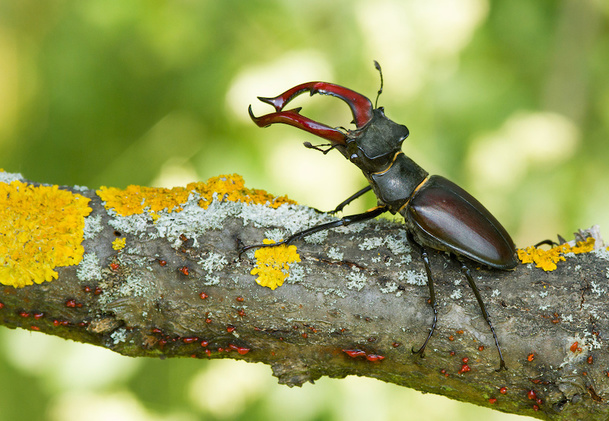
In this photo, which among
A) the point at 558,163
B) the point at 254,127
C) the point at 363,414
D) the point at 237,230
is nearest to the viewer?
the point at 237,230

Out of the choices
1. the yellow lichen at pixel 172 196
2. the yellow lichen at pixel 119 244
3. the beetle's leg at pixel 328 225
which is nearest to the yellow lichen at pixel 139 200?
the yellow lichen at pixel 172 196

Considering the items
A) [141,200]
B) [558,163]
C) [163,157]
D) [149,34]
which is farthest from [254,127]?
[558,163]

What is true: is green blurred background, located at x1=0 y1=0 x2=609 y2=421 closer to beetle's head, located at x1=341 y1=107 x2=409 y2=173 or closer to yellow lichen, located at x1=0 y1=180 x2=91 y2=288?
beetle's head, located at x1=341 y1=107 x2=409 y2=173

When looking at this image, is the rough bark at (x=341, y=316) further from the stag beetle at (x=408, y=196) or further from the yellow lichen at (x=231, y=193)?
the yellow lichen at (x=231, y=193)

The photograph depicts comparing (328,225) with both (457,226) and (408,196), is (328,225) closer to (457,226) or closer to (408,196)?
(408,196)

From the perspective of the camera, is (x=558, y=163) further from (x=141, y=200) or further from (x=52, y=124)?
(x=52, y=124)

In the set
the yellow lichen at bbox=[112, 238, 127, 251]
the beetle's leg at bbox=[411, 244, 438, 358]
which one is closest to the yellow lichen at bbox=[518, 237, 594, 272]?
the beetle's leg at bbox=[411, 244, 438, 358]
